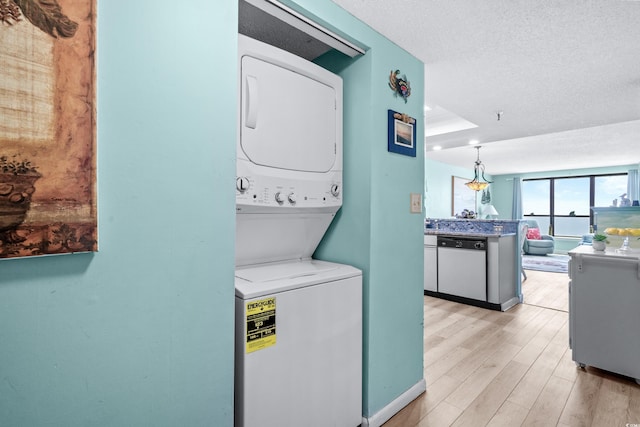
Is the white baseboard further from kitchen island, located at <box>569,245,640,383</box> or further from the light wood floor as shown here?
kitchen island, located at <box>569,245,640,383</box>

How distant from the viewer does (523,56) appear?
6.97 feet

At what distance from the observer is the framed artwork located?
27.5 feet

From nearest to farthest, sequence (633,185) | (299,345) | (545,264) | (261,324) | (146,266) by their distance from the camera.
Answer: (146,266), (261,324), (299,345), (545,264), (633,185)

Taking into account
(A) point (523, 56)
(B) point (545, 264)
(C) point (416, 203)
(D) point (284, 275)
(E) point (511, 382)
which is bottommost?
(E) point (511, 382)

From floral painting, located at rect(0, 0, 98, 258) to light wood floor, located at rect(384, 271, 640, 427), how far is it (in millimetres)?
1881

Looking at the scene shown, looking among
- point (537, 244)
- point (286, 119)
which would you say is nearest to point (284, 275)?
point (286, 119)

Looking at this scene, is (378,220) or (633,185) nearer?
(378,220)

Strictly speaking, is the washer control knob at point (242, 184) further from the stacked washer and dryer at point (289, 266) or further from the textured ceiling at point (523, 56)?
the textured ceiling at point (523, 56)

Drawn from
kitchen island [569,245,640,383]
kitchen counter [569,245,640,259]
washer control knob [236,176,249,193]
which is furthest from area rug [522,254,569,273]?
washer control knob [236,176,249,193]

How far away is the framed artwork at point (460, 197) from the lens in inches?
330

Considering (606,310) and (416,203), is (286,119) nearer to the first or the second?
(416,203)

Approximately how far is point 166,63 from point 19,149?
19.4 inches

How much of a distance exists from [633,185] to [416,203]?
9.25 m

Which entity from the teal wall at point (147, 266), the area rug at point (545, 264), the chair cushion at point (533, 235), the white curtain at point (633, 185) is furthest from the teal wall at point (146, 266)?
the white curtain at point (633, 185)
